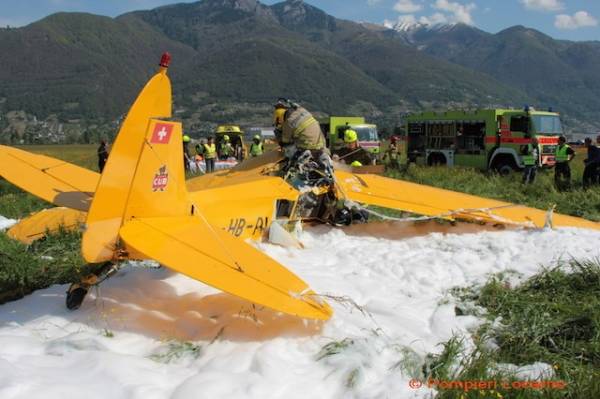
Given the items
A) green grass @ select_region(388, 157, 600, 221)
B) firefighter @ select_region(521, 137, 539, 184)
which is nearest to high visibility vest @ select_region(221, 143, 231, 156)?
green grass @ select_region(388, 157, 600, 221)

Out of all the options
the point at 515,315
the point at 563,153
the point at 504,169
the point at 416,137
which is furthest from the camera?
the point at 416,137

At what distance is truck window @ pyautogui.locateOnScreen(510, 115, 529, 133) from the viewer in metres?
19.0

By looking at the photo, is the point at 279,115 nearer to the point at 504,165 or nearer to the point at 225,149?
the point at 504,165

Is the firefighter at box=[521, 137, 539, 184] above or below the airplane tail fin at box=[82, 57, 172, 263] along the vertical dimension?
below

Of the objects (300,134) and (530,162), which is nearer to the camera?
(300,134)

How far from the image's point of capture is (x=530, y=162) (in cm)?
1574

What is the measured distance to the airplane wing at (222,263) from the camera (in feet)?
12.3

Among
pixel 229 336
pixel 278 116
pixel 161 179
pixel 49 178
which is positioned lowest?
pixel 229 336

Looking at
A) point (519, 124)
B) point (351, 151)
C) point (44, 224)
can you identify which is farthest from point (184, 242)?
point (519, 124)

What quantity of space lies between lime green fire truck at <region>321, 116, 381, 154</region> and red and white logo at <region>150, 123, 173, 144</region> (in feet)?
70.5

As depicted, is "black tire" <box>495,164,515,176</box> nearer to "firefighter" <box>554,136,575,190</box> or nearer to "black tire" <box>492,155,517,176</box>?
"black tire" <box>492,155,517,176</box>

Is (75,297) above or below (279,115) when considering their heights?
below

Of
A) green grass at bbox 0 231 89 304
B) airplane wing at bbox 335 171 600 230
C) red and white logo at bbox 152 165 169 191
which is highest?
red and white logo at bbox 152 165 169 191

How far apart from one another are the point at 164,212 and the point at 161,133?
693mm
